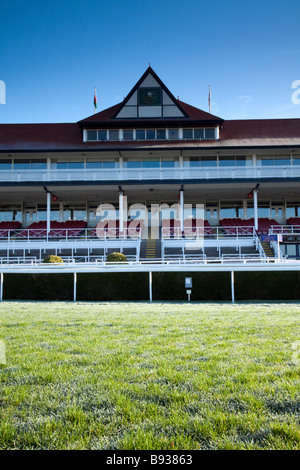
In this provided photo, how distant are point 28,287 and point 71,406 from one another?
13.6 metres

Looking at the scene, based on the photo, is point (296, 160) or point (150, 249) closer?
point (150, 249)

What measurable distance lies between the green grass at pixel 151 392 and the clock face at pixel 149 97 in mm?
Result: 29556

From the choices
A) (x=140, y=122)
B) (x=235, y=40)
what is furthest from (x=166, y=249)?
(x=235, y=40)

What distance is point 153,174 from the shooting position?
2831cm

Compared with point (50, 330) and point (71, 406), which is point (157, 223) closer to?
point (50, 330)

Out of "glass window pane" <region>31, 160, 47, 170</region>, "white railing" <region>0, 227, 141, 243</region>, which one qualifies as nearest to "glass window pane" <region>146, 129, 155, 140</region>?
"white railing" <region>0, 227, 141, 243</region>

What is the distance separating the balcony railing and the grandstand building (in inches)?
3.3

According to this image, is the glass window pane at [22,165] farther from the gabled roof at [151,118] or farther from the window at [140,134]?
the window at [140,134]

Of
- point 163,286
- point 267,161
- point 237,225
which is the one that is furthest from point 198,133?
point 163,286

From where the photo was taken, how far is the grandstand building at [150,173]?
93.1 ft

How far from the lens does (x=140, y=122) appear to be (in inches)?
1233

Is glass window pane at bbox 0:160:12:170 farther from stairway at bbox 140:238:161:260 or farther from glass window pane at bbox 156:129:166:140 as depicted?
stairway at bbox 140:238:161:260

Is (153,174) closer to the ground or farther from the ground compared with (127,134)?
closer to the ground

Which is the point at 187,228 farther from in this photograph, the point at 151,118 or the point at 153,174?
the point at 151,118
